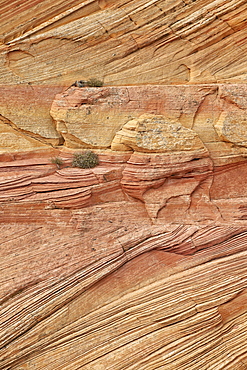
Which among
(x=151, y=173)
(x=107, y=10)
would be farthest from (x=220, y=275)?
(x=107, y=10)

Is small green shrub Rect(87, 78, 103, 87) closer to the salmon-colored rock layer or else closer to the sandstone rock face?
the sandstone rock face

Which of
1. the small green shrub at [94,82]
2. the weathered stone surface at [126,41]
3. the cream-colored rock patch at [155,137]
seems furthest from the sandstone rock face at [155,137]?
the weathered stone surface at [126,41]

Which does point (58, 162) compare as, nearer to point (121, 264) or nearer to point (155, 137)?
point (155, 137)

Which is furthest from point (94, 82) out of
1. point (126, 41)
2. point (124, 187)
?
point (124, 187)

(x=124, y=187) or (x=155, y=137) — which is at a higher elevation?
(x=155, y=137)

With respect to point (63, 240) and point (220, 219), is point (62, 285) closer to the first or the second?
point (63, 240)
